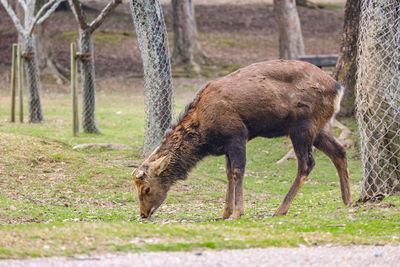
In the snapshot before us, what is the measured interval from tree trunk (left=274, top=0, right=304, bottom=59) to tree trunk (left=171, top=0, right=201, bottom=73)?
599 cm

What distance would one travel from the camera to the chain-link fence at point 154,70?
13.7m

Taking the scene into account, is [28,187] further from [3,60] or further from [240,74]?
[3,60]

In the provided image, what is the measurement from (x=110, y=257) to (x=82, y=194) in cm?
526

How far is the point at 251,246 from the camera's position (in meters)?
6.41

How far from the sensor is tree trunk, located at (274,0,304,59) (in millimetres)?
26688

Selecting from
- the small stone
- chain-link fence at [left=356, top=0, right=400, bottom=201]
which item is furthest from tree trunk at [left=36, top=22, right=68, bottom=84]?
the small stone

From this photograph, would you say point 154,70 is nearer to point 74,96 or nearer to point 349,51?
point 74,96

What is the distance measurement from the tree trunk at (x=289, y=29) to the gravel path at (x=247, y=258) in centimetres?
2092

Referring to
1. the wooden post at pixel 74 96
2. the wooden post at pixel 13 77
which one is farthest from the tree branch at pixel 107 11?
the wooden post at pixel 13 77

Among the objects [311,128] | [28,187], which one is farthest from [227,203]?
[28,187]

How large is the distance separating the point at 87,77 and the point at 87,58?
1.67 ft

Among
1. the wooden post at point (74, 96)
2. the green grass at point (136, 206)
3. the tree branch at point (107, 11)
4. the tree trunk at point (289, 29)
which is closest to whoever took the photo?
the green grass at point (136, 206)

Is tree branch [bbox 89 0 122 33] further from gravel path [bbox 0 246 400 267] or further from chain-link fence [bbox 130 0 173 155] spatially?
gravel path [bbox 0 246 400 267]

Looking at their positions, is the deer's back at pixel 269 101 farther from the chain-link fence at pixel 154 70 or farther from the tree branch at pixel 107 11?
the tree branch at pixel 107 11
